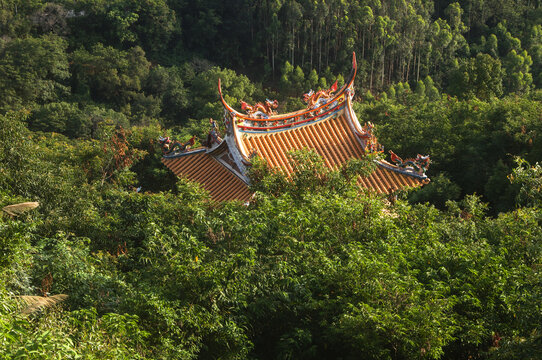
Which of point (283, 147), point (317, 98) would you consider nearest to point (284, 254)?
point (283, 147)

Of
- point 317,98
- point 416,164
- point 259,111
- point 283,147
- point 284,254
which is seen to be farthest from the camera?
point 317,98

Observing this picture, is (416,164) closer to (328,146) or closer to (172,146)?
(328,146)

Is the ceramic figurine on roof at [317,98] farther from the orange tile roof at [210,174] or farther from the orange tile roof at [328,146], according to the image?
the orange tile roof at [210,174]

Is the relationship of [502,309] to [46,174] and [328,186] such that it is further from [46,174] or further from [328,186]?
[46,174]

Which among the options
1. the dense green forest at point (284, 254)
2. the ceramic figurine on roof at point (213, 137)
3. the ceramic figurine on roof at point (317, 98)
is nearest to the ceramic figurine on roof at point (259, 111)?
the ceramic figurine on roof at point (213, 137)

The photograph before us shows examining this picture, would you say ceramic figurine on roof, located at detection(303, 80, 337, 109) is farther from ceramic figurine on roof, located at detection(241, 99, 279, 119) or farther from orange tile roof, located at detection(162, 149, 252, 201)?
orange tile roof, located at detection(162, 149, 252, 201)

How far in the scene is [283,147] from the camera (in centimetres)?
1738

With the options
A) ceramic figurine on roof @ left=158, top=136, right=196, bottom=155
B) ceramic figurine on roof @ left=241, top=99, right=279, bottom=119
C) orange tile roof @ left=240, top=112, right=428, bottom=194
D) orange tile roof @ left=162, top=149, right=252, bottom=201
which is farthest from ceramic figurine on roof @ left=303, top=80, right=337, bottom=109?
ceramic figurine on roof @ left=158, top=136, right=196, bottom=155

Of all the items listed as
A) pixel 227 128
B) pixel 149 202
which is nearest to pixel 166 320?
pixel 149 202

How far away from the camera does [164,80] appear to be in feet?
158

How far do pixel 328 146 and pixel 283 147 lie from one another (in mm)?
1141

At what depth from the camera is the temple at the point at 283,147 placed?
→ 55.2ft

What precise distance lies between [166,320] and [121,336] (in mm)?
859

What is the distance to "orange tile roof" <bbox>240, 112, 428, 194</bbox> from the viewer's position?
1698 centimetres
